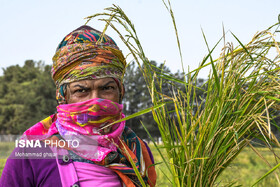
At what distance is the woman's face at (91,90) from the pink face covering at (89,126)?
0.05m

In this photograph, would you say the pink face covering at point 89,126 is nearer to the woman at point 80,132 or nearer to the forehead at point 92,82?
the woman at point 80,132

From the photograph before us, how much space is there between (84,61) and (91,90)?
0.25m

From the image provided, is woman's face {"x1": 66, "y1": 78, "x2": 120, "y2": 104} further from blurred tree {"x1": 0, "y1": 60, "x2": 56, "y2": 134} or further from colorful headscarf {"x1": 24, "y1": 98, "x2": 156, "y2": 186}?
blurred tree {"x1": 0, "y1": 60, "x2": 56, "y2": 134}

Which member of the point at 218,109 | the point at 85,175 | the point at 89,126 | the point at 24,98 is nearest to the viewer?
the point at 218,109

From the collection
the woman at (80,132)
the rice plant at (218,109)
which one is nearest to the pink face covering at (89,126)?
the woman at (80,132)

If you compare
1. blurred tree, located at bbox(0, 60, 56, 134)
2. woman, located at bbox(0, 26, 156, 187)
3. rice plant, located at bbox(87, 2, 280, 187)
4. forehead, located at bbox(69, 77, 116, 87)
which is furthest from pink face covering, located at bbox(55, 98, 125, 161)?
blurred tree, located at bbox(0, 60, 56, 134)

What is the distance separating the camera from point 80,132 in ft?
8.47

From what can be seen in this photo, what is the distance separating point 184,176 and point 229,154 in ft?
0.96

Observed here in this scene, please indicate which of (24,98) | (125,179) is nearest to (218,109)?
(125,179)

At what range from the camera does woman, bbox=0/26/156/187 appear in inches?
97.0

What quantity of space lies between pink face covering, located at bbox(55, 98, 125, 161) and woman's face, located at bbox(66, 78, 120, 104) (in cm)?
5

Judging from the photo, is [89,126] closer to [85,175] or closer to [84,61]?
[85,175]

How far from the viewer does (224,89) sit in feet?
6.36

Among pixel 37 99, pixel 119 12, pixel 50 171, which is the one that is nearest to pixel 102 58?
pixel 119 12
